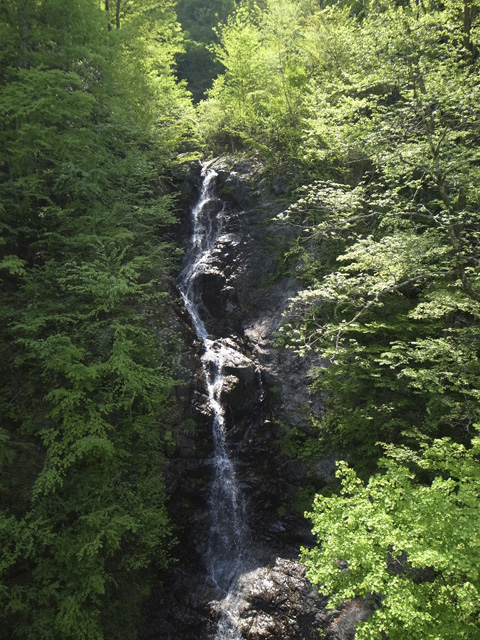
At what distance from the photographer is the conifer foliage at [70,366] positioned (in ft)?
20.0

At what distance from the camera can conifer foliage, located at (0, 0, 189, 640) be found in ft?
20.0

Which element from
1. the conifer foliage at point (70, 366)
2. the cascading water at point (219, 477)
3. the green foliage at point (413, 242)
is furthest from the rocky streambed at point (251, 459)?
the green foliage at point (413, 242)

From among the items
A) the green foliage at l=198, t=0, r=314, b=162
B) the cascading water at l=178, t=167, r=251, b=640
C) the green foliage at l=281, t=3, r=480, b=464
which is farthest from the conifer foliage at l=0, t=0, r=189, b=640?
the green foliage at l=198, t=0, r=314, b=162

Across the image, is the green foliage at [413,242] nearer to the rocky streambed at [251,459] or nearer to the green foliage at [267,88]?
the rocky streambed at [251,459]

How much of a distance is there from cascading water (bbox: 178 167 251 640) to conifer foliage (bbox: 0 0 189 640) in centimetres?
135

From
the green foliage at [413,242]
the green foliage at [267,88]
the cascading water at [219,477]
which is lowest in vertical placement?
the cascading water at [219,477]

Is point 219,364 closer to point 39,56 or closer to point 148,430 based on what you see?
point 148,430

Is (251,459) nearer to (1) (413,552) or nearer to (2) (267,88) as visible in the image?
(1) (413,552)

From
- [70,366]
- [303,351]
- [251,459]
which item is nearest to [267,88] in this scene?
[303,351]

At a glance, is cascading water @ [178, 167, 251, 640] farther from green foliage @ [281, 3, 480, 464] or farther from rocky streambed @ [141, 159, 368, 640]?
green foliage @ [281, 3, 480, 464]

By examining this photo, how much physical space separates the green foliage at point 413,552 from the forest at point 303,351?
0.03 m

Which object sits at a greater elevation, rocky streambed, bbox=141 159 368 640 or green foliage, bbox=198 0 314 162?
green foliage, bbox=198 0 314 162

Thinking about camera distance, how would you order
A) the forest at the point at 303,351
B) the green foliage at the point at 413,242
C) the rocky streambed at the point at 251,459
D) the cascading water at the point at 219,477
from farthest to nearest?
the cascading water at the point at 219,477, the rocky streambed at the point at 251,459, the green foliage at the point at 413,242, the forest at the point at 303,351

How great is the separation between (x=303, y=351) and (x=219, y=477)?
504 cm
